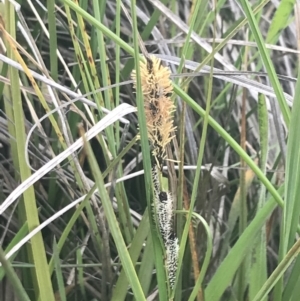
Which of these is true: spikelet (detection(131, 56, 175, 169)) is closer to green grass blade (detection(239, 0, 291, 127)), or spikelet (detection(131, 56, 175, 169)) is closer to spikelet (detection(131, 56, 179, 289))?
spikelet (detection(131, 56, 179, 289))

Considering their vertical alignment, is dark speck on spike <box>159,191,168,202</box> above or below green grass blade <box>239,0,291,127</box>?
below

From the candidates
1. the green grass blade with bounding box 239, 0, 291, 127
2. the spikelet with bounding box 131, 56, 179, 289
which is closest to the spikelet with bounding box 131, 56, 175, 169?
the spikelet with bounding box 131, 56, 179, 289

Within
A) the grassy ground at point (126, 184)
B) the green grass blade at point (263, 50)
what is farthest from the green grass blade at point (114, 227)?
the green grass blade at point (263, 50)

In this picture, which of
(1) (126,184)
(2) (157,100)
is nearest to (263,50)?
(2) (157,100)

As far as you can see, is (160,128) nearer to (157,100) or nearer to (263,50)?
(157,100)

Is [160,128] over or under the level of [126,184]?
over

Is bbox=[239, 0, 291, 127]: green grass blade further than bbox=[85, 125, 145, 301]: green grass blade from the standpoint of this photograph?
Yes

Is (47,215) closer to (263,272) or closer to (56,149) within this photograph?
(56,149)

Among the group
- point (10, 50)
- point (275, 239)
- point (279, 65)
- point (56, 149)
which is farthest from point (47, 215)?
point (279, 65)
